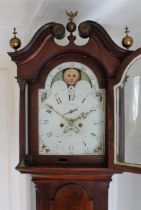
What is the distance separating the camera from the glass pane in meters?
1.24

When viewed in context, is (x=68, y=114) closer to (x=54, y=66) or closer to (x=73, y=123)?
(x=73, y=123)

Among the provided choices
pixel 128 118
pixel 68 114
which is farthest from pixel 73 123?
pixel 128 118

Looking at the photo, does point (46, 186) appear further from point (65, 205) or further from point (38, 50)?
point (38, 50)

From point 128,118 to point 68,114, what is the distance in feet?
0.89

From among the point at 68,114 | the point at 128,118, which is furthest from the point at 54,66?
the point at 128,118

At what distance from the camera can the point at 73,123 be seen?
126 centimetres

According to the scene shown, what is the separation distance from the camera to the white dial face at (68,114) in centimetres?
126

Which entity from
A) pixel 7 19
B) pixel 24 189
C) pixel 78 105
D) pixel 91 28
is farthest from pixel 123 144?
pixel 7 19

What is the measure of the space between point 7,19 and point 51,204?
958 millimetres

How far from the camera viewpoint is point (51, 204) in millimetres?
1257

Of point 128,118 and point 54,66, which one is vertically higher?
point 54,66

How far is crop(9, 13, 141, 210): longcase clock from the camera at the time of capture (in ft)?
4.09

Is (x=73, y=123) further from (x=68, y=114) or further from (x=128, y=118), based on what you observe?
(x=128, y=118)

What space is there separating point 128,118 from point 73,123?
25cm
